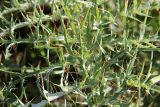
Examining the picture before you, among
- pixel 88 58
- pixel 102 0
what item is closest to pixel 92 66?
pixel 88 58

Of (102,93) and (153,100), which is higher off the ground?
(102,93)

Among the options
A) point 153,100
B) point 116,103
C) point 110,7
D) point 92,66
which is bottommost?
point 153,100

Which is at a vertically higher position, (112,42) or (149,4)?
(149,4)

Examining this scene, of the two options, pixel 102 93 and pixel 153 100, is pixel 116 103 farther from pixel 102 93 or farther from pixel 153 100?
pixel 153 100

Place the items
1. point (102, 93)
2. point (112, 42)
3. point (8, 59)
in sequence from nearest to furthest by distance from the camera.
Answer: point (102, 93)
point (112, 42)
point (8, 59)

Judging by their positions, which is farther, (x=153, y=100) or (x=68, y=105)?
(x=153, y=100)

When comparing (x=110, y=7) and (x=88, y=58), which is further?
(x=110, y=7)

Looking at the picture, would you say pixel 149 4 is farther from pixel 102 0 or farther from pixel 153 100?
pixel 153 100

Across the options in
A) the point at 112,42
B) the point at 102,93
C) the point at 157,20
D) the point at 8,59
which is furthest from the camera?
the point at 157,20

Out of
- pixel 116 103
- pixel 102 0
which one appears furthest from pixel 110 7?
pixel 116 103
